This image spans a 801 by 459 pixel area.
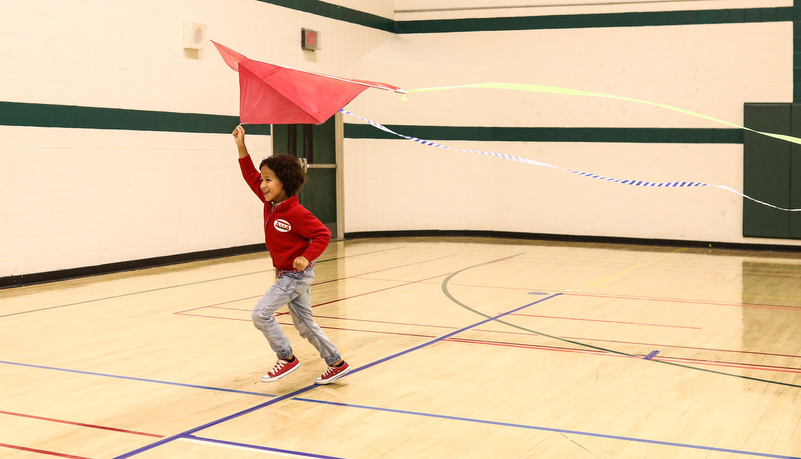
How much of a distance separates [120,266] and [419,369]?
6.37 meters

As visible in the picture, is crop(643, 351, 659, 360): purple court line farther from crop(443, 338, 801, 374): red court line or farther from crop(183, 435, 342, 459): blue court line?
crop(183, 435, 342, 459): blue court line

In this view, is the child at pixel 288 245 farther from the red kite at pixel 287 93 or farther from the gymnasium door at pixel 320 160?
the gymnasium door at pixel 320 160

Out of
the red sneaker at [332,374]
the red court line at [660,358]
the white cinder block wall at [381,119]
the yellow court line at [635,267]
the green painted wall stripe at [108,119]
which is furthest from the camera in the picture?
the yellow court line at [635,267]

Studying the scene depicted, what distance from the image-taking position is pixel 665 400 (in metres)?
4.97

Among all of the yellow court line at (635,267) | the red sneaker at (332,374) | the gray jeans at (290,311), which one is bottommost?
the yellow court line at (635,267)

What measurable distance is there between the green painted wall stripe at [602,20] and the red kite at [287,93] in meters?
10.5

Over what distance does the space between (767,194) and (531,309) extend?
728 centimetres

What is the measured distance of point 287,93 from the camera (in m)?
5.11

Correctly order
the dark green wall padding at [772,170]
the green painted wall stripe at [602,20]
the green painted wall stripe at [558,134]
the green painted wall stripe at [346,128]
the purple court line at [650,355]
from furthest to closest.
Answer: the green painted wall stripe at [558,134], the green painted wall stripe at [602,20], the dark green wall padding at [772,170], the green painted wall stripe at [346,128], the purple court line at [650,355]

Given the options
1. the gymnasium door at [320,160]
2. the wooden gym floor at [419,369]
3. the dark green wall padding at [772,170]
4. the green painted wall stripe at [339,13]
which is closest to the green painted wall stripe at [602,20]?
the green painted wall stripe at [339,13]

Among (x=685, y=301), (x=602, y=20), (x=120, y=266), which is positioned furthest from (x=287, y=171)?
(x=602, y=20)

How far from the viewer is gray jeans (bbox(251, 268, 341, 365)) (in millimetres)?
5086

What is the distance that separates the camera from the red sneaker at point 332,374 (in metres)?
5.35

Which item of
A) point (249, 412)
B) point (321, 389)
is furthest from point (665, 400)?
point (249, 412)
